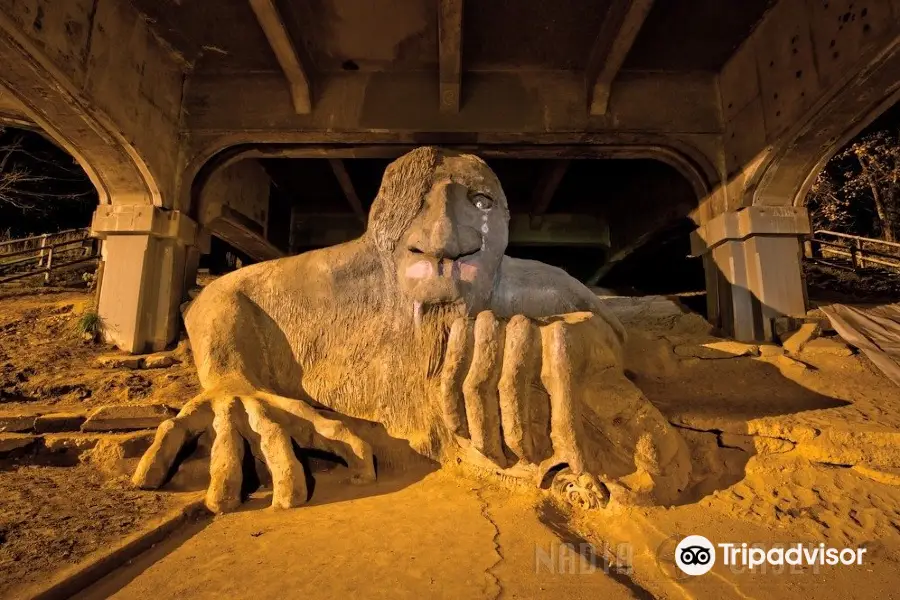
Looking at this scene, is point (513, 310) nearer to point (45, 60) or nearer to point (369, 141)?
point (369, 141)

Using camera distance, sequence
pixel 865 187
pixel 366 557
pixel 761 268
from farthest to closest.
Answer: pixel 865 187 → pixel 761 268 → pixel 366 557

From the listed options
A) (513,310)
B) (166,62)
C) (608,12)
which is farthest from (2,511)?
(608,12)

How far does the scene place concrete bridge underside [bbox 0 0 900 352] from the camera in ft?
10.0

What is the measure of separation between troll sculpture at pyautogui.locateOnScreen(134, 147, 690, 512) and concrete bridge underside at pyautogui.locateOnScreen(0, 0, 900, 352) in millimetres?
1733

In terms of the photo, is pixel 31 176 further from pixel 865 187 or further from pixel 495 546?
pixel 865 187

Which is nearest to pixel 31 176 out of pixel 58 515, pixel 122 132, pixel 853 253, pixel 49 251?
pixel 49 251

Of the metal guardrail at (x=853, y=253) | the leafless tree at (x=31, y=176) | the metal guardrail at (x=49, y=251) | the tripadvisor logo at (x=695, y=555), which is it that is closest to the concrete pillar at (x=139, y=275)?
the tripadvisor logo at (x=695, y=555)

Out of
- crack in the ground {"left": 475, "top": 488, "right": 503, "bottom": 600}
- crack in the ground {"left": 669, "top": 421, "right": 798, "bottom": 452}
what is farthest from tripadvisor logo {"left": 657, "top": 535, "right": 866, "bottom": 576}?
crack in the ground {"left": 669, "top": 421, "right": 798, "bottom": 452}

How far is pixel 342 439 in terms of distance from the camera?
188 cm

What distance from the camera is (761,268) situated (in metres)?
3.52

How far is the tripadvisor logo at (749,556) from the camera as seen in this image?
1.23 meters

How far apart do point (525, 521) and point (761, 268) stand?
3191 millimetres

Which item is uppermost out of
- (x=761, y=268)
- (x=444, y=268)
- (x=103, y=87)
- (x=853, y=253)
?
(x=853, y=253)

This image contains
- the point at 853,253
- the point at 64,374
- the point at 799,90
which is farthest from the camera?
the point at 853,253
